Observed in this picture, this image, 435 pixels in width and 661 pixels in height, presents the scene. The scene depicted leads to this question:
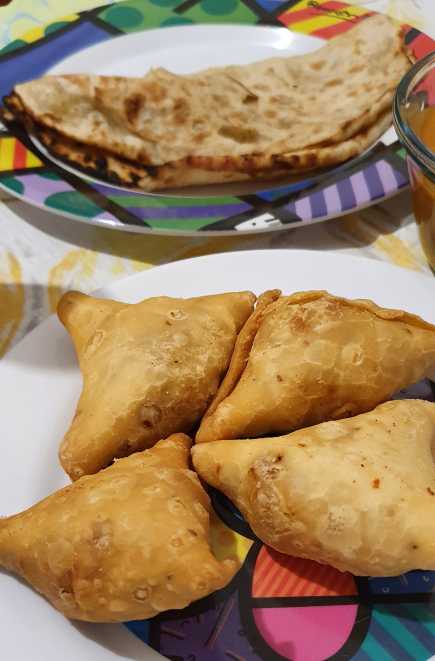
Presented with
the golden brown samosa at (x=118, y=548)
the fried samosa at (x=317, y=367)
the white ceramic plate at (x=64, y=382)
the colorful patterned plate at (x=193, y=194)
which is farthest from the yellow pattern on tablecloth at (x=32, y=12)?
the golden brown samosa at (x=118, y=548)

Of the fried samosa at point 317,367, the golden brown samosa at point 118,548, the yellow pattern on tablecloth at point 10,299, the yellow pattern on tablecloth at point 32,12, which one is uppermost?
the yellow pattern on tablecloth at point 32,12

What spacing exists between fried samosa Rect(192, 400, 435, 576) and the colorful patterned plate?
50cm

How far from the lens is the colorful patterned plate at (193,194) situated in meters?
1.32

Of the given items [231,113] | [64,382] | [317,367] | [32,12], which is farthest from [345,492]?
[32,12]

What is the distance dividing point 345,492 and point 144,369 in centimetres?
32

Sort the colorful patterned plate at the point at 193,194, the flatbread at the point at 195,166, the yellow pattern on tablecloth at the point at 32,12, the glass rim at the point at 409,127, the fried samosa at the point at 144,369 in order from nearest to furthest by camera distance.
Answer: the fried samosa at the point at 144,369 < the glass rim at the point at 409,127 < the colorful patterned plate at the point at 193,194 < the flatbread at the point at 195,166 < the yellow pattern on tablecloth at the point at 32,12

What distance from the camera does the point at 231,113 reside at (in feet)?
5.24

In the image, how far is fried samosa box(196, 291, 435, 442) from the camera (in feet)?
3.30

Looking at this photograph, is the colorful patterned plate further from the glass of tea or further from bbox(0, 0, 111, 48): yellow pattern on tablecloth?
bbox(0, 0, 111, 48): yellow pattern on tablecloth

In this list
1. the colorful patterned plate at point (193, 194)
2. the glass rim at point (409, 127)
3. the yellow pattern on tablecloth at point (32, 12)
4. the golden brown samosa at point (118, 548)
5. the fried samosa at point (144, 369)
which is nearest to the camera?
the golden brown samosa at point (118, 548)

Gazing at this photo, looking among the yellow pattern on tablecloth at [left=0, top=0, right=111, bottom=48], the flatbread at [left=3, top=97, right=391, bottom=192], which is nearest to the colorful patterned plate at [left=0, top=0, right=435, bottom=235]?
the flatbread at [left=3, top=97, right=391, bottom=192]

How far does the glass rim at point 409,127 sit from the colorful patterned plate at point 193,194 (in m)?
0.13

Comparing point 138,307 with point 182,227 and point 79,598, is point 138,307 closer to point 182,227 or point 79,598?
point 182,227

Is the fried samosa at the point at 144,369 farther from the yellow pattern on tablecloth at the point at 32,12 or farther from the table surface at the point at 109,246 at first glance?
the yellow pattern on tablecloth at the point at 32,12
